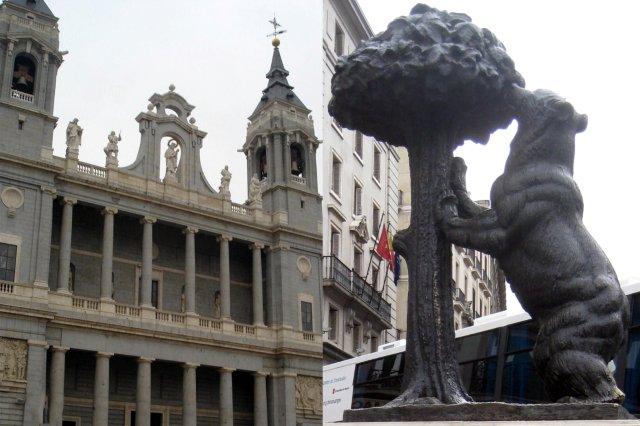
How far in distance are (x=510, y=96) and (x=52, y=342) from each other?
412 inches

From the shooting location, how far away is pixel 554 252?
2.89 m

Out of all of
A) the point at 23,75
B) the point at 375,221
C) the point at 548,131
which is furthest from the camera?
the point at 23,75

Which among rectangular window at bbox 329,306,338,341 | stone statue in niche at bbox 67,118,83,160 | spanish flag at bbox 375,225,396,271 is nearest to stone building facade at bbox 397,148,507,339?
spanish flag at bbox 375,225,396,271

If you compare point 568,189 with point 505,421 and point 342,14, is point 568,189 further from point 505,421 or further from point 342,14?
point 342,14

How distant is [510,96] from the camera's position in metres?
3.14

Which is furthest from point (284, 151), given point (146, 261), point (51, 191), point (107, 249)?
point (51, 191)

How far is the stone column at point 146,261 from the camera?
10.2 metres

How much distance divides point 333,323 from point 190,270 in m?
5.40

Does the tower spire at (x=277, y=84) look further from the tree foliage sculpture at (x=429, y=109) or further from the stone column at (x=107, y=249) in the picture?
the stone column at (x=107, y=249)

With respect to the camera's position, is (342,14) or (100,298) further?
(100,298)

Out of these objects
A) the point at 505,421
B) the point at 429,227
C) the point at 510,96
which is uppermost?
the point at 510,96

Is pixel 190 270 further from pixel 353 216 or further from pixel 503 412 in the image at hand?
pixel 503 412

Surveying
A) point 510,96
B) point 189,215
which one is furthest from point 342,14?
point 189,215

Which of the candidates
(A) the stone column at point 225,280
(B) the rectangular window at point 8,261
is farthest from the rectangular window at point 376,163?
(B) the rectangular window at point 8,261
